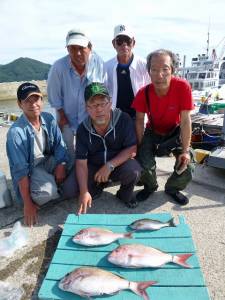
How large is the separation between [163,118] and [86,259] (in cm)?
210

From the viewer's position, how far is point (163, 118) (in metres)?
4.13

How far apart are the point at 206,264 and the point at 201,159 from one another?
9.31ft

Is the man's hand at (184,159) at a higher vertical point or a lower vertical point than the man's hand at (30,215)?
higher

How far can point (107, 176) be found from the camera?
3.85 m

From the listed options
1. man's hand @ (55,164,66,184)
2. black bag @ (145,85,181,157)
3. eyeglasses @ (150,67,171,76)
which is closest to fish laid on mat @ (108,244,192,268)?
man's hand @ (55,164,66,184)

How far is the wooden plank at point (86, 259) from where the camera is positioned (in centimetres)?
269

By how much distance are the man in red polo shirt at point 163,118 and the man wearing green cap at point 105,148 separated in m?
0.26

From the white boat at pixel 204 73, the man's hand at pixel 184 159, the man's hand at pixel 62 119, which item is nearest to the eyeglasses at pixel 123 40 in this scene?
the man's hand at pixel 62 119

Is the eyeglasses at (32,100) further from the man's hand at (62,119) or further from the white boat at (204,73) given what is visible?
the white boat at (204,73)

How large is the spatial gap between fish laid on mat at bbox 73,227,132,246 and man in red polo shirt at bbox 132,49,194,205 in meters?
1.28

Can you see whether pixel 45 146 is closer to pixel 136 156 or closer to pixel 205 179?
pixel 136 156

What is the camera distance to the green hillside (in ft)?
379

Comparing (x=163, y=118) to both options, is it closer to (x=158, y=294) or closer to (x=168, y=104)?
(x=168, y=104)

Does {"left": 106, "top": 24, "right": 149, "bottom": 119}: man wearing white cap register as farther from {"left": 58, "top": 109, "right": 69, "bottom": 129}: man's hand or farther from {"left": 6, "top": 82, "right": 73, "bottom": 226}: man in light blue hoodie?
{"left": 6, "top": 82, "right": 73, "bottom": 226}: man in light blue hoodie
